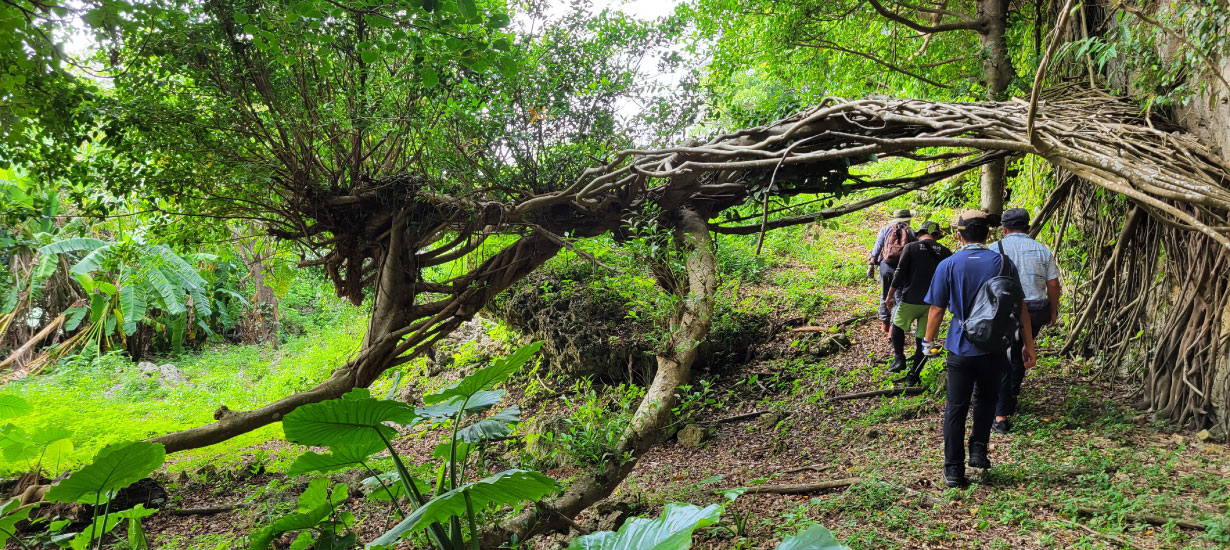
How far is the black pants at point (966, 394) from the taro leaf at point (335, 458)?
2.82m

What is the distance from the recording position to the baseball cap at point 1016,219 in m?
4.13

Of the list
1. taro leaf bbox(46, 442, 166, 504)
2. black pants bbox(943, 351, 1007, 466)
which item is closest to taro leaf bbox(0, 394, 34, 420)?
taro leaf bbox(46, 442, 166, 504)

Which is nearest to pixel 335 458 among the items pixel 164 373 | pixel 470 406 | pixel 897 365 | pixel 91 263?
pixel 470 406

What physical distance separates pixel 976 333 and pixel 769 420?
252 cm

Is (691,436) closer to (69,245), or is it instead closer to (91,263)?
(91,263)

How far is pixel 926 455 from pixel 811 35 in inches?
175

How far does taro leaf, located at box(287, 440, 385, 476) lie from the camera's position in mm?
2408

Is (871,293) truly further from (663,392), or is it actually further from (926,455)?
(663,392)

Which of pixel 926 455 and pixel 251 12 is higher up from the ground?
pixel 251 12

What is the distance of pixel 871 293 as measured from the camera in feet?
26.2

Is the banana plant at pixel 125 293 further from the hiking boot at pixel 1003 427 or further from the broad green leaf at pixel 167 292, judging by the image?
the hiking boot at pixel 1003 427

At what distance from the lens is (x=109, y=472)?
7.77 feet

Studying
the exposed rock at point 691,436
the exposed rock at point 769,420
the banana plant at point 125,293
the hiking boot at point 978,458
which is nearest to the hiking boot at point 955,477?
the hiking boot at point 978,458

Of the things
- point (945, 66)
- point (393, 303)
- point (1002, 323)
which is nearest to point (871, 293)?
point (945, 66)
